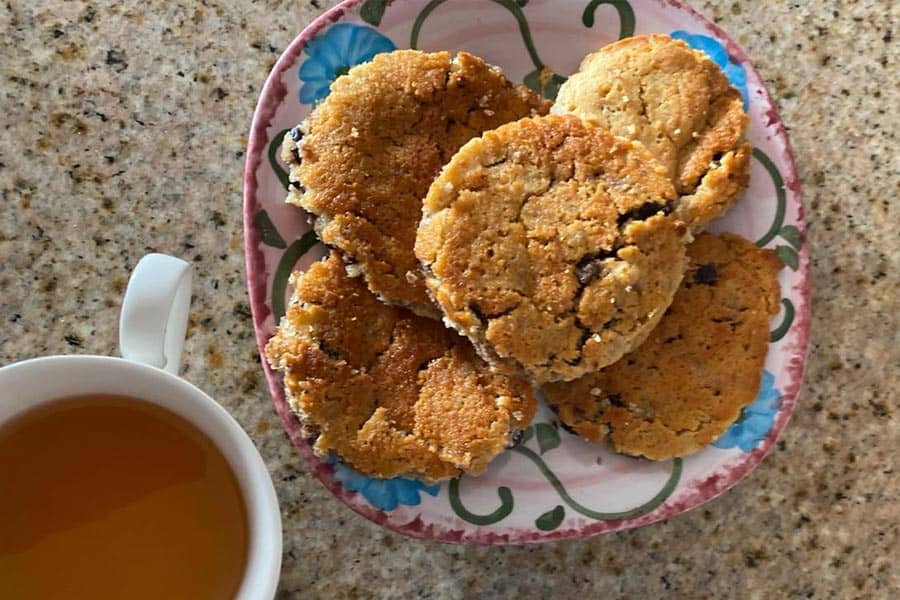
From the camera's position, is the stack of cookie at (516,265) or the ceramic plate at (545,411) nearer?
the stack of cookie at (516,265)

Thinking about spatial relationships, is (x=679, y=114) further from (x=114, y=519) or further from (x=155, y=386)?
(x=114, y=519)

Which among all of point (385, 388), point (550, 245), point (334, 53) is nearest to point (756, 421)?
point (550, 245)

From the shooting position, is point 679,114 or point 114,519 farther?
point 679,114

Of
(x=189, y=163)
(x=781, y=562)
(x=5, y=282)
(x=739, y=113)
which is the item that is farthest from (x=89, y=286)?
(x=781, y=562)

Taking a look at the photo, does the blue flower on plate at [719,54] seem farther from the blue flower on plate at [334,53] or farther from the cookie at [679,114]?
the blue flower on plate at [334,53]

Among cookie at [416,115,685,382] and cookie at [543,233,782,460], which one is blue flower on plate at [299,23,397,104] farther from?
cookie at [543,233,782,460]

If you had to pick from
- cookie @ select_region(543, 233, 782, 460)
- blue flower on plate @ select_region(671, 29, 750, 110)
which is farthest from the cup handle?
blue flower on plate @ select_region(671, 29, 750, 110)

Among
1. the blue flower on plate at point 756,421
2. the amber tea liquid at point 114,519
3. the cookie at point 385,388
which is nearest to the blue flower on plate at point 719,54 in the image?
the blue flower on plate at point 756,421

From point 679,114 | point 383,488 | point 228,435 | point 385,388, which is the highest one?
point 679,114
